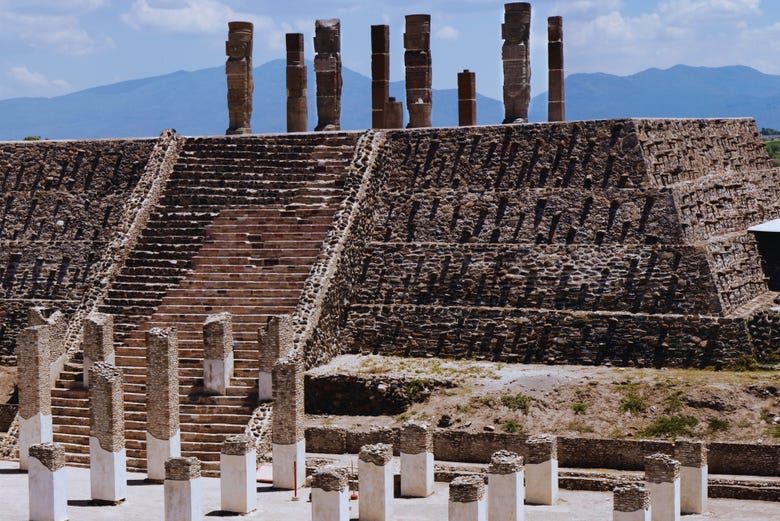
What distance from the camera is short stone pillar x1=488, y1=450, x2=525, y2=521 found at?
29.3m

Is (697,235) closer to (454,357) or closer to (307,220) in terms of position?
(454,357)

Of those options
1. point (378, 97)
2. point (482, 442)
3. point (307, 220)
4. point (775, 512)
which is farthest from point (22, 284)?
point (775, 512)

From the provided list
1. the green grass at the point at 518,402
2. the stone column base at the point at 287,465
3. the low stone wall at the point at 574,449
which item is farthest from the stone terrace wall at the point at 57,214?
the green grass at the point at 518,402

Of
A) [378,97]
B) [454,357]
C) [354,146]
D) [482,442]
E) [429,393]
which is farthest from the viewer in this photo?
[378,97]

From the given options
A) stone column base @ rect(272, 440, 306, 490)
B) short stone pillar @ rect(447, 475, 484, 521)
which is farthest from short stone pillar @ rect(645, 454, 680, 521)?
stone column base @ rect(272, 440, 306, 490)

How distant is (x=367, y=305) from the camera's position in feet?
133

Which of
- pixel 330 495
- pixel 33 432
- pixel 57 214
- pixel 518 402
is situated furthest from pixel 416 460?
pixel 57 214

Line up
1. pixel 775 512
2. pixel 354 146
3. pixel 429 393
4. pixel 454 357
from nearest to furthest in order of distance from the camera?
pixel 775 512 < pixel 429 393 < pixel 454 357 < pixel 354 146

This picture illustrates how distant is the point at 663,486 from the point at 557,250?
1148 cm

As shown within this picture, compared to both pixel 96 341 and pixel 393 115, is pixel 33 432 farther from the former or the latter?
pixel 393 115

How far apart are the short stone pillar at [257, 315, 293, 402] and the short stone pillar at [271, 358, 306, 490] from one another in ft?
7.86

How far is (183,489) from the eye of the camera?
29.4 metres

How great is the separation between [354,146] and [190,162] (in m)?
4.70

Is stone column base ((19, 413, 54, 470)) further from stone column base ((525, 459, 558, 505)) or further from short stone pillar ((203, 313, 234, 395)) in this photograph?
stone column base ((525, 459, 558, 505))
